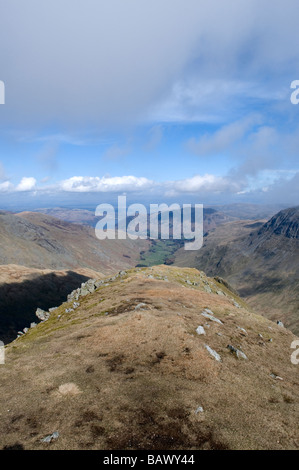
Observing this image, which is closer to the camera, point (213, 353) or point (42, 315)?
point (213, 353)

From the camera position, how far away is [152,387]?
29.0 m

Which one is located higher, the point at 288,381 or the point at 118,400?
the point at 118,400

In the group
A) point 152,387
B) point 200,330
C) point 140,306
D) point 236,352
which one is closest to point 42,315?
point 140,306

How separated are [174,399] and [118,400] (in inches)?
225

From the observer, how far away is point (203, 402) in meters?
26.6

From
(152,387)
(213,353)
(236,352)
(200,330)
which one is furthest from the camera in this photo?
(200,330)

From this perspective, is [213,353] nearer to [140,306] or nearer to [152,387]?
[152,387]

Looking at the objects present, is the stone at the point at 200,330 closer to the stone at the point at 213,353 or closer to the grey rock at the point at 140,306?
the stone at the point at 213,353

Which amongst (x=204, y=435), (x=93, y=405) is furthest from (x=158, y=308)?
(x=204, y=435)

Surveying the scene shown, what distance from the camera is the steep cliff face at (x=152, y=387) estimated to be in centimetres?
2205

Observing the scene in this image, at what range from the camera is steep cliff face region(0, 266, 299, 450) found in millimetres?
22047

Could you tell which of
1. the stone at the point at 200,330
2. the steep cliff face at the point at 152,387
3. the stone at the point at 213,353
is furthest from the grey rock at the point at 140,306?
the stone at the point at 213,353

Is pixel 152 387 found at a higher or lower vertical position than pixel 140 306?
higher
